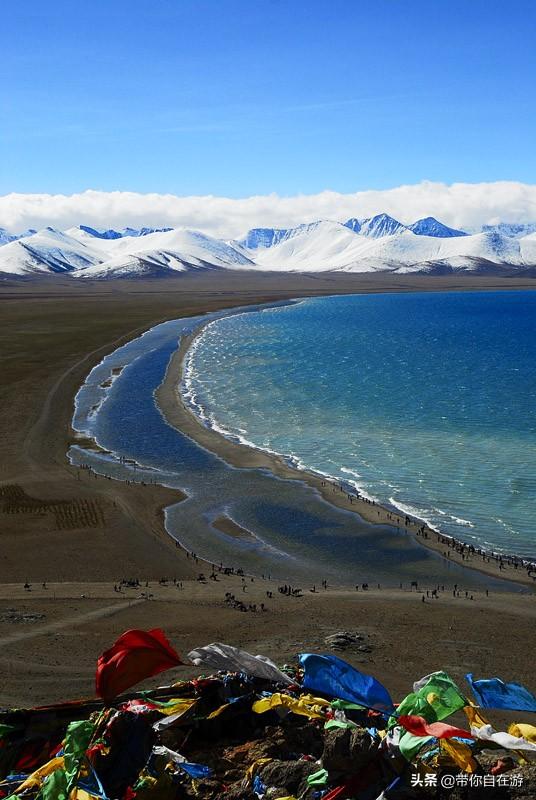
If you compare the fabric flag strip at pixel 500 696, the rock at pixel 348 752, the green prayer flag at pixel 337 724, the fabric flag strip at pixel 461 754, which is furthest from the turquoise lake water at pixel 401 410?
the rock at pixel 348 752

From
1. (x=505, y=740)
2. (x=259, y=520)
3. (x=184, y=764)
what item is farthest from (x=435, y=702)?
(x=259, y=520)

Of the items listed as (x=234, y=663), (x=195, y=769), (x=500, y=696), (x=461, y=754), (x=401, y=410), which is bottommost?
(x=401, y=410)

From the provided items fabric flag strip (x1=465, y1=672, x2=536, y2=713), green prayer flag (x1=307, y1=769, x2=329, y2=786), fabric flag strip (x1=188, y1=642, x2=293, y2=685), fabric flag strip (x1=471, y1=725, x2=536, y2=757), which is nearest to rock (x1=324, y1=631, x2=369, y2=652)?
fabric flag strip (x1=465, y1=672, x2=536, y2=713)

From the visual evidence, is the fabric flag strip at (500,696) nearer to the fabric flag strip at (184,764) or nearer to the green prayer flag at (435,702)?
the green prayer flag at (435,702)

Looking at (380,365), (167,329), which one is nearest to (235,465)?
(380,365)

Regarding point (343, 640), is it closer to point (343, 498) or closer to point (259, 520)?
point (259, 520)

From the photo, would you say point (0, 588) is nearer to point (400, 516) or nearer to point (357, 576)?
point (357, 576)
